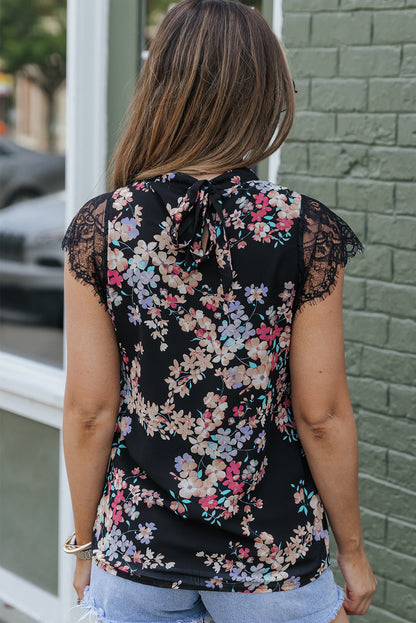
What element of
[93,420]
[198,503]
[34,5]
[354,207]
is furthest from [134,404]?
[34,5]

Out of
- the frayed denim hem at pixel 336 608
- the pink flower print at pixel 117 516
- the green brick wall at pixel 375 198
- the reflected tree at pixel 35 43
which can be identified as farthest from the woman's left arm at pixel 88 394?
the reflected tree at pixel 35 43

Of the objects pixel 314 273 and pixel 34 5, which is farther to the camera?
pixel 34 5

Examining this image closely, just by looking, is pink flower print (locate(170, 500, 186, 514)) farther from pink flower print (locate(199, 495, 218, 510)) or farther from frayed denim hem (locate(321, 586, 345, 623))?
frayed denim hem (locate(321, 586, 345, 623))

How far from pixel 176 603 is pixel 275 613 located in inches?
7.3

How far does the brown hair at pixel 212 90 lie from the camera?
156 centimetres

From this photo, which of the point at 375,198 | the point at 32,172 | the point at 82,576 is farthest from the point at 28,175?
the point at 82,576

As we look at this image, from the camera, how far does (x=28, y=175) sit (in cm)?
959

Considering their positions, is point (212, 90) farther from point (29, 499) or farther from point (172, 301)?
point (29, 499)

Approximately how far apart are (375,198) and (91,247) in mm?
1336

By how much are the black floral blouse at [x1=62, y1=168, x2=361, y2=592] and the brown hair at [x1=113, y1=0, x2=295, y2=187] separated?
Answer: 60mm

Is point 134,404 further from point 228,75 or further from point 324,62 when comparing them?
point 324,62

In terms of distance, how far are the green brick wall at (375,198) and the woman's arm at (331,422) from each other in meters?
1.04

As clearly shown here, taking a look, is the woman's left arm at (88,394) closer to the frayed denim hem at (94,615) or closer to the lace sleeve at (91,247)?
the lace sleeve at (91,247)

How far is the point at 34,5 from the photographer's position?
1039 cm
